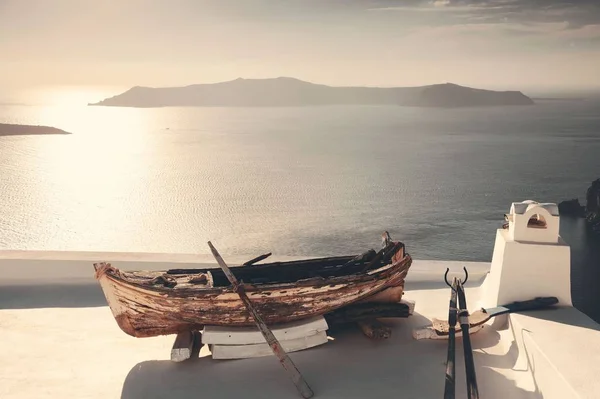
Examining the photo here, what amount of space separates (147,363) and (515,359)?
6.71ft

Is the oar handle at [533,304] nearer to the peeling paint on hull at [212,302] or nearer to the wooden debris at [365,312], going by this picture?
the wooden debris at [365,312]

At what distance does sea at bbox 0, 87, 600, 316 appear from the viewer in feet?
50.0

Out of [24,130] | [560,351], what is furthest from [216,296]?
[24,130]

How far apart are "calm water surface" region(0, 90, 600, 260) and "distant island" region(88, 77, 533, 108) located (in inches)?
23.5

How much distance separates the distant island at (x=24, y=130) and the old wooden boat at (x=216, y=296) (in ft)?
41.7

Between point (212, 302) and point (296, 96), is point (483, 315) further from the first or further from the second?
point (296, 96)

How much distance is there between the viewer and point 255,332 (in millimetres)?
3434

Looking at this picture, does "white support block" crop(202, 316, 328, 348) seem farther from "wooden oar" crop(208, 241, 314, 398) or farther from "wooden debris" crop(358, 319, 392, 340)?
"wooden debris" crop(358, 319, 392, 340)

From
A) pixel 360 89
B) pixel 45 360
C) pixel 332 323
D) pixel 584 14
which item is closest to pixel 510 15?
pixel 584 14

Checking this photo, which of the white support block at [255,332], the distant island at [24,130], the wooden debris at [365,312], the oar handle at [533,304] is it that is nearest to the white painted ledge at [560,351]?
the oar handle at [533,304]

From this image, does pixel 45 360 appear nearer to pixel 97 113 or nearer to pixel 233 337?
pixel 233 337

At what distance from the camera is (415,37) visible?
1409 cm

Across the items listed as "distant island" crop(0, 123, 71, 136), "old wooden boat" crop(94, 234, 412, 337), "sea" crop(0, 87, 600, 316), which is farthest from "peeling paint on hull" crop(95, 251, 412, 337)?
"distant island" crop(0, 123, 71, 136)

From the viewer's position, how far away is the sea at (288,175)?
1525 cm
